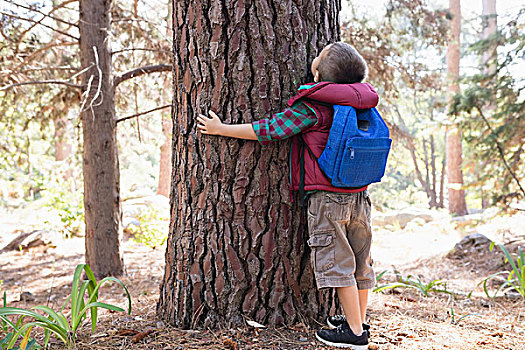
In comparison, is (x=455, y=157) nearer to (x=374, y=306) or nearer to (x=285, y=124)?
(x=374, y=306)

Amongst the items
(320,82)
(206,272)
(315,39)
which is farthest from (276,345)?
(315,39)

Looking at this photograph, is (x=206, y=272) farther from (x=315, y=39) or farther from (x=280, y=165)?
(x=315, y=39)

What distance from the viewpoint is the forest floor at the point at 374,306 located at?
2311mm

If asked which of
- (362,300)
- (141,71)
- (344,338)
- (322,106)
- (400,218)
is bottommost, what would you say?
(400,218)

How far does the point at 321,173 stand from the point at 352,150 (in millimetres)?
209

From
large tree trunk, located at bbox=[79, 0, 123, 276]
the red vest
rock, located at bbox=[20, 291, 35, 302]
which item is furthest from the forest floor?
the red vest

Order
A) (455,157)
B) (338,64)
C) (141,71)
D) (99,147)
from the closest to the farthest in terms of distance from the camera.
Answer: (338,64) → (99,147) → (141,71) → (455,157)

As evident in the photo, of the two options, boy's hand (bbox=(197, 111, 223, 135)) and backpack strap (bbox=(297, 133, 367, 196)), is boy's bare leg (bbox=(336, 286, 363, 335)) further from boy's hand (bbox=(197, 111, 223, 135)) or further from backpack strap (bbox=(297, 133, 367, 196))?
boy's hand (bbox=(197, 111, 223, 135))

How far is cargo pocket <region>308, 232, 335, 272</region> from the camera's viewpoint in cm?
227

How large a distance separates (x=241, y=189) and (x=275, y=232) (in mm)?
309

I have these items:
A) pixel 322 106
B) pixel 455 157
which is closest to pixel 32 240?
pixel 322 106

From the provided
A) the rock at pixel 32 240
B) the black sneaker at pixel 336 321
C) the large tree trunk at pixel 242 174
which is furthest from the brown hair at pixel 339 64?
the rock at pixel 32 240

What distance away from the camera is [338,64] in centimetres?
233

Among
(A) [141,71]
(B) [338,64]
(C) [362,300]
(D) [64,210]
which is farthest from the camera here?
(D) [64,210]
